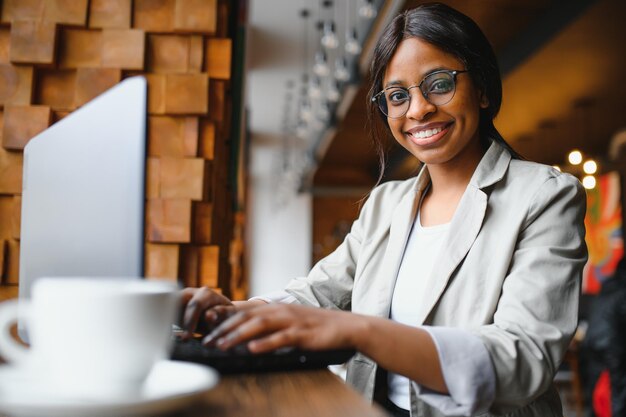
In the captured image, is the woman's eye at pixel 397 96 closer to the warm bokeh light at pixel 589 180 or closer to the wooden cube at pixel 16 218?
the wooden cube at pixel 16 218

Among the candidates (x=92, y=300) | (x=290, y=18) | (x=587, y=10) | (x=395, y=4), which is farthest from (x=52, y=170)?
(x=290, y=18)

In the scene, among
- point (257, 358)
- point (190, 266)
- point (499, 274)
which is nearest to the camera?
point (257, 358)

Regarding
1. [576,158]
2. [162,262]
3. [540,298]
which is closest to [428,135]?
[540,298]

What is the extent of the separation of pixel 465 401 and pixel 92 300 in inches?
18.8

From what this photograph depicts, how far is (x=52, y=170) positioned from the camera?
73cm

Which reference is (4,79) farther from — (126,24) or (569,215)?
(569,215)

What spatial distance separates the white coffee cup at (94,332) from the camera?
437 millimetres

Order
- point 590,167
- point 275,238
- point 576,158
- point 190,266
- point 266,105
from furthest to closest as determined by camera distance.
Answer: point 275,238
point 266,105
point 576,158
point 590,167
point 190,266

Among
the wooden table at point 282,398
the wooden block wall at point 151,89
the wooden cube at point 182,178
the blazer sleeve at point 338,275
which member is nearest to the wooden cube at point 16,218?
the wooden block wall at point 151,89

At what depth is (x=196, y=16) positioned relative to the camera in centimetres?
166

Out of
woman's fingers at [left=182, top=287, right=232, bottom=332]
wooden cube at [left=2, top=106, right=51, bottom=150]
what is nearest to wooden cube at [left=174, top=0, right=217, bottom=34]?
wooden cube at [left=2, top=106, right=51, bottom=150]

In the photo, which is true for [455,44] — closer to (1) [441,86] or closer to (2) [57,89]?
(1) [441,86]

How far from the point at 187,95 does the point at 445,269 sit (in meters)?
0.94

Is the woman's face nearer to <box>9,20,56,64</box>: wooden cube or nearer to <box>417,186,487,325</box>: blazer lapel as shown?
<box>417,186,487,325</box>: blazer lapel
